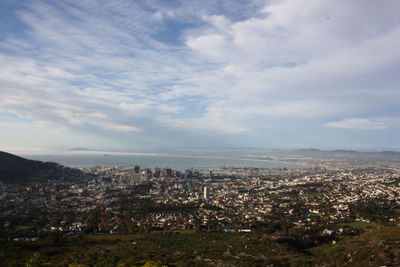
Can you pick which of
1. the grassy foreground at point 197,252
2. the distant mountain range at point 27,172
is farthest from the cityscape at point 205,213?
the distant mountain range at point 27,172

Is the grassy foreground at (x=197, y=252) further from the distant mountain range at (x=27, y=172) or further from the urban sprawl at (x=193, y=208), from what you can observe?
the distant mountain range at (x=27, y=172)

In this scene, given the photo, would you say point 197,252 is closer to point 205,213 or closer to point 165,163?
point 205,213

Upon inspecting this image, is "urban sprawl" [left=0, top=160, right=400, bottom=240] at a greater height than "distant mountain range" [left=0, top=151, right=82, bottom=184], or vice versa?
"distant mountain range" [left=0, top=151, right=82, bottom=184]

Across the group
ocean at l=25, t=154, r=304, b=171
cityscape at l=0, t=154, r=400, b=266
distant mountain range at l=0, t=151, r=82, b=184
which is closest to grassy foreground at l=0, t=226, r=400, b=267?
cityscape at l=0, t=154, r=400, b=266

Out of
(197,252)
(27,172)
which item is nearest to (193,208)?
(197,252)

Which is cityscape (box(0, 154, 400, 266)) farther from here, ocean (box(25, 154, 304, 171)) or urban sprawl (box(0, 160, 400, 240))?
ocean (box(25, 154, 304, 171))

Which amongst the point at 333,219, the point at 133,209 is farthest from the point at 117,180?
the point at 333,219

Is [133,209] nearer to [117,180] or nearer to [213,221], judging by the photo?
[213,221]

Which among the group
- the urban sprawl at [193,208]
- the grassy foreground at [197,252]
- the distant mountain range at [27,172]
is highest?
the distant mountain range at [27,172]
